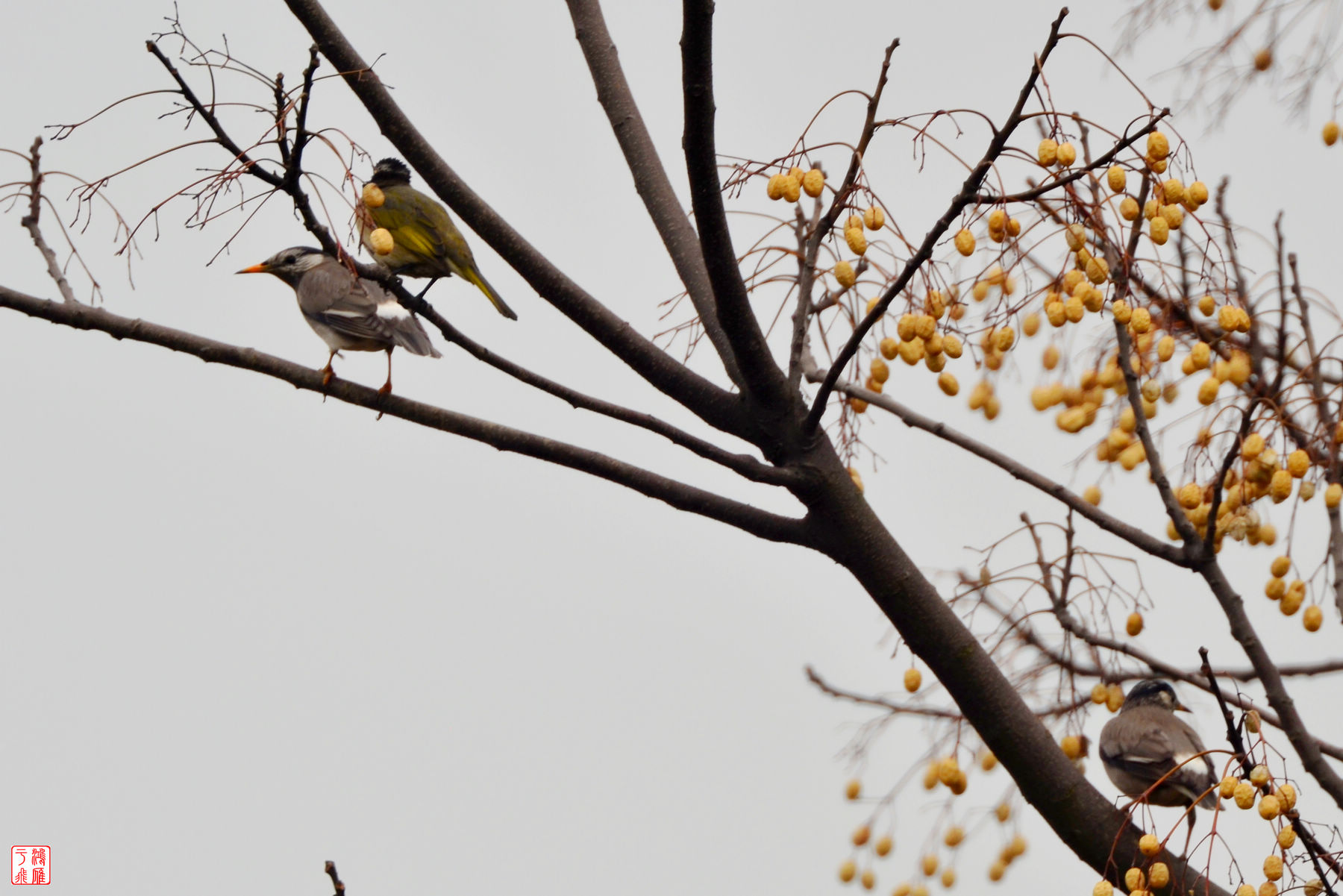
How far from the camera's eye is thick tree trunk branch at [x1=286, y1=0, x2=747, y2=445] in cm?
296

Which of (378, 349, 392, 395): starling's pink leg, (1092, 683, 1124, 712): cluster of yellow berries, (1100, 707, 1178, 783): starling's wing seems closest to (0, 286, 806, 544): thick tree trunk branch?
(378, 349, 392, 395): starling's pink leg

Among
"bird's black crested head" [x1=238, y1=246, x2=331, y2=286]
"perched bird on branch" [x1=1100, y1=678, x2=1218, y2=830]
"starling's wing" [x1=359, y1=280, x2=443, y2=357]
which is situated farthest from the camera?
"bird's black crested head" [x1=238, y1=246, x2=331, y2=286]

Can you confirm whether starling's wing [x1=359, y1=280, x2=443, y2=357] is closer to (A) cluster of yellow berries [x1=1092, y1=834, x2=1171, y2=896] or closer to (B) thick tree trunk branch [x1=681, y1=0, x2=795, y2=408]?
(B) thick tree trunk branch [x1=681, y1=0, x2=795, y2=408]

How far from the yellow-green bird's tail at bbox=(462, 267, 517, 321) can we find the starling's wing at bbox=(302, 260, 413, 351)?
0.42m

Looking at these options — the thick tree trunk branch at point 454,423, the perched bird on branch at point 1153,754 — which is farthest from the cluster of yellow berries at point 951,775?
the thick tree trunk branch at point 454,423

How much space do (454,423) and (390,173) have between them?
10.8 feet

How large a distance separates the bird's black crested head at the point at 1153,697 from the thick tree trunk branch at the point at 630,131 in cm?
263

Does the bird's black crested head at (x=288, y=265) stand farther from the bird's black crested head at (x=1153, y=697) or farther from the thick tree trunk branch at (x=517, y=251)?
the bird's black crested head at (x=1153, y=697)

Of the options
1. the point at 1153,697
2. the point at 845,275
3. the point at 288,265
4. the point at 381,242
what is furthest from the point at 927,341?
the point at 288,265

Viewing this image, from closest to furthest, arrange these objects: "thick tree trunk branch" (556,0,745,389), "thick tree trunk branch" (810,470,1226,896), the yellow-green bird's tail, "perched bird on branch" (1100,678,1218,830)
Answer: "thick tree trunk branch" (810,470,1226,896) → "thick tree trunk branch" (556,0,745,389) → "perched bird on branch" (1100,678,1218,830) → the yellow-green bird's tail

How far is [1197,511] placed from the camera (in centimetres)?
394

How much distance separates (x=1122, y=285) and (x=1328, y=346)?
38.6 inches

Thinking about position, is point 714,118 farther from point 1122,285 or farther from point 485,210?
point 1122,285

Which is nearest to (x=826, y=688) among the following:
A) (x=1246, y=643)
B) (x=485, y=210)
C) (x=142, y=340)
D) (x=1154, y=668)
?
(x=1154, y=668)
